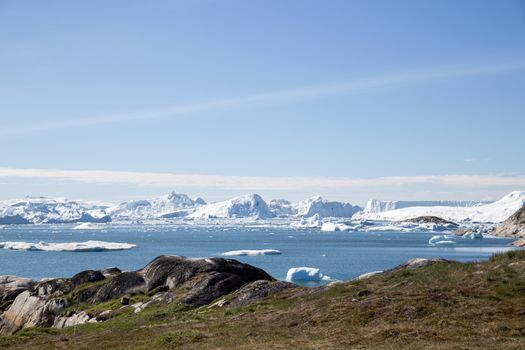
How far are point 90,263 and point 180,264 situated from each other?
70147mm

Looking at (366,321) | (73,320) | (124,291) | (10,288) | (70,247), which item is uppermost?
(366,321)

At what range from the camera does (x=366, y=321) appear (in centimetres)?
2438

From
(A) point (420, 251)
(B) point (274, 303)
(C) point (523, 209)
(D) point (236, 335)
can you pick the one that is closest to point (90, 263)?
(A) point (420, 251)

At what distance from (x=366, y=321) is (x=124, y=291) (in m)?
26.0

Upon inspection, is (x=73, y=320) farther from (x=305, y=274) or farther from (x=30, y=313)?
(x=305, y=274)

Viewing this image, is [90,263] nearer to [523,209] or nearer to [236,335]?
[236,335]

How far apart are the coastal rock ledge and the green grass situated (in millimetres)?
7093

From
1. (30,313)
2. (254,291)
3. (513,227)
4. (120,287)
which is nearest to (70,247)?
(30,313)

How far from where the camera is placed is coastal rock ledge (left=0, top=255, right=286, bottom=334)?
135 ft

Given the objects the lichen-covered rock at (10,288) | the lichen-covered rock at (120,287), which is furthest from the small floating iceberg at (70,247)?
the lichen-covered rock at (120,287)

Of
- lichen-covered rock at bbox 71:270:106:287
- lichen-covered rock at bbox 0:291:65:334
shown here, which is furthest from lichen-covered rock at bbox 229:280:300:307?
lichen-covered rock at bbox 71:270:106:287

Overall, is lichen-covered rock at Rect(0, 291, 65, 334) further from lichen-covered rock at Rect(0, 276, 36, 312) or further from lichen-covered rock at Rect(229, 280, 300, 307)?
lichen-covered rock at Rect(229, 280, 300, 307)

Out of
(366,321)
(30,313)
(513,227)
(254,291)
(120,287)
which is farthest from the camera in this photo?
(513,227)

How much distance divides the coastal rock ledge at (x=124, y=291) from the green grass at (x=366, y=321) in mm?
7093
